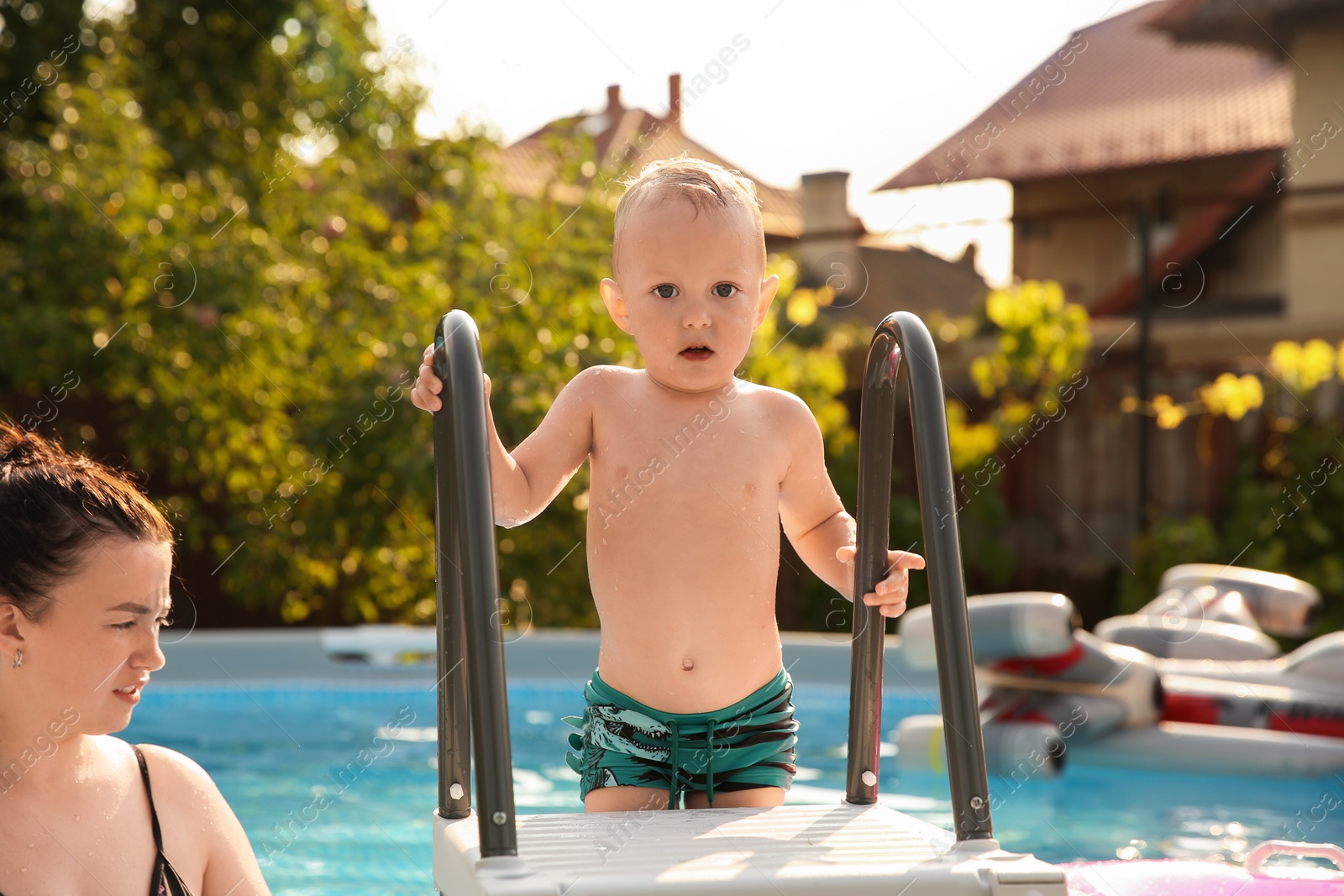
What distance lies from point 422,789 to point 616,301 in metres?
3.35

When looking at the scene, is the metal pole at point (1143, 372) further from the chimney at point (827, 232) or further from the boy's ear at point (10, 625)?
the boy's ear at point (10, 625)

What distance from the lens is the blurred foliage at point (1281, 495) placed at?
773 cm

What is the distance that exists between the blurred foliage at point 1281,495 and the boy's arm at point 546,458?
265 inches

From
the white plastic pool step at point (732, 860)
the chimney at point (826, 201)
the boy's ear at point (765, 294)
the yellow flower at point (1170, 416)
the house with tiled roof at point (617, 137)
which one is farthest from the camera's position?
the chimney at point (826, 201)

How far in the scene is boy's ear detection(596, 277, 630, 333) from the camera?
2.09 m

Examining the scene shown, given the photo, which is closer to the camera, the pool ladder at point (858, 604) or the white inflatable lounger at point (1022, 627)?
the pool ladder at point (858, 604)

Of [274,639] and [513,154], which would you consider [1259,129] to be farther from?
[274,639]

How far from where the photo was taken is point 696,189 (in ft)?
6.52

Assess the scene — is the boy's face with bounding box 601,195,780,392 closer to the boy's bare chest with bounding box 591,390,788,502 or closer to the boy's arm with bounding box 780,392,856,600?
the boy's bare chest with bounding box 591,390,788,502

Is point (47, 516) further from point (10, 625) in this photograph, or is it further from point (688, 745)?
point (688, 745)

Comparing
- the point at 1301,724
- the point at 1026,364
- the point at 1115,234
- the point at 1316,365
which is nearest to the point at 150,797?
the point at 1301,724

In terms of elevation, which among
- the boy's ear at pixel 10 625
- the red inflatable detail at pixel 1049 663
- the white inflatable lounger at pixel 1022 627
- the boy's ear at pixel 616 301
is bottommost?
the red inflatable detail at pixel 1049 663

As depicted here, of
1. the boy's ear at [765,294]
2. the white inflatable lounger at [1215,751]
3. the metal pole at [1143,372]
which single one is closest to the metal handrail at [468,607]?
the boy's ear at [765,294]

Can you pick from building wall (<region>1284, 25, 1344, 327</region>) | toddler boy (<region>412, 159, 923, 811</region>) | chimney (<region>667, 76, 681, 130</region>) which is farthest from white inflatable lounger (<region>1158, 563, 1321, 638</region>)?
building wall (<region>1284, 25, 1344, 327</region>)
